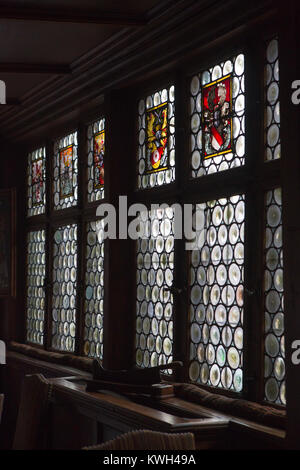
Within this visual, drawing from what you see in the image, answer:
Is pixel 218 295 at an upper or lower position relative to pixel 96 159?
lower

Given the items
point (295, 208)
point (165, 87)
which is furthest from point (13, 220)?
point (295, 208)

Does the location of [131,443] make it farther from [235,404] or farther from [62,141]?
[62,141]

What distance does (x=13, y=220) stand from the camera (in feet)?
25.6

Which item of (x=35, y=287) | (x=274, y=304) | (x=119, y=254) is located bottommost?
(x=274, y=304)

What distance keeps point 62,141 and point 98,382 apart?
9.56 ft

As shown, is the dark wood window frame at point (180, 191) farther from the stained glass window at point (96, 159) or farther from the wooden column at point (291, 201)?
the wooden column at point (291, 201)

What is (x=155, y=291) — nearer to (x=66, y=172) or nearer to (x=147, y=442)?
(x=66, y=172)

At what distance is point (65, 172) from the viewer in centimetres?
719

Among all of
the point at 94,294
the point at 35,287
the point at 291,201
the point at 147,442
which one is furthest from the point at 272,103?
the point at 35,287

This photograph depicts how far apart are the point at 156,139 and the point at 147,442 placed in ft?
9.63

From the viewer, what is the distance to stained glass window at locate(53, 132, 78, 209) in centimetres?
698

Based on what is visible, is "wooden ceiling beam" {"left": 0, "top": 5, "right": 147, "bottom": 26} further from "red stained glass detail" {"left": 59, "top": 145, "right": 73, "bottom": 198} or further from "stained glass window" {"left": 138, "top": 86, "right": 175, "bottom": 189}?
"red stained glass detail" {"left": 59, "top": 145, "right": 73, "bottom": 198}

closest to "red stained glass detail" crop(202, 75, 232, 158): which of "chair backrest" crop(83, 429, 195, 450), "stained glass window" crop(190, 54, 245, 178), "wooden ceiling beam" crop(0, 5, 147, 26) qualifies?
"stained glass window" crop(190, 54, 245, 178)

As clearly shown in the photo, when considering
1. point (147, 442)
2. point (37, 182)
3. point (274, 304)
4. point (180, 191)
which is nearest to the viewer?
point (147, 442)
